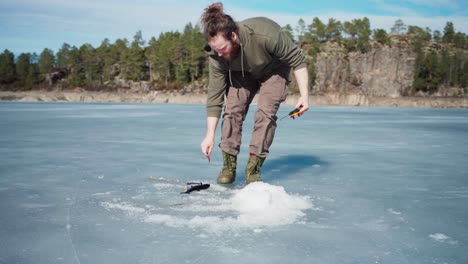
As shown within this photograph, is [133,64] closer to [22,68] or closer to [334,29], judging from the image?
[22,68]

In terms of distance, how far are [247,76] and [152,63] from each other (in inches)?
3992

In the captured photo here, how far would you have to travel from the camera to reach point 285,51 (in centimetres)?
327

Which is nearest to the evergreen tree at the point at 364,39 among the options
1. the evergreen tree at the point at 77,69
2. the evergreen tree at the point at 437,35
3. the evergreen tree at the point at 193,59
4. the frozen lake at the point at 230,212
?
the evergreen tree at the point at 437,35

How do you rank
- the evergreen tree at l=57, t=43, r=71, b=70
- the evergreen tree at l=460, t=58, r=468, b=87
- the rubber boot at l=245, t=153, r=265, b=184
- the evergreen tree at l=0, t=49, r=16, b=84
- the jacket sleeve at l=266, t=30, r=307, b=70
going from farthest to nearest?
the evergreen tree at l=57, t=43, r=71, b=70
the evergreen tree at l=0, t=49, r=16, b=84
the evergreen tree at l=460, t=58, r=468, b=87
the rubber boot at l=245, t=153, r=265, b=184
the jacket sleeve at l=266, t=30, r=307, b=70

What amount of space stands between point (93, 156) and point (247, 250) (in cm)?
365

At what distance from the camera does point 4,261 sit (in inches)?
68.8

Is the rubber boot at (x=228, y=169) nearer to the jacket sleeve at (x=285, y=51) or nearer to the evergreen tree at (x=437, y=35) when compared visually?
the jacket sleeve at (x=285, y=51)

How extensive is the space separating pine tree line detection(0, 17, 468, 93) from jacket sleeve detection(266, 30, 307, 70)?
85.9 meters

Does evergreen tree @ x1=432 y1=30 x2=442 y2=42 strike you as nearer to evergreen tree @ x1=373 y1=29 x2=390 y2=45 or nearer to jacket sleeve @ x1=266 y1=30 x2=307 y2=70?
evergreen tree @ x1=373 y1=29 x2=390 y2=45

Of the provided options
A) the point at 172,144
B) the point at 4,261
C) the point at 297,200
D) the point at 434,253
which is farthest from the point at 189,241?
the point at 172,144

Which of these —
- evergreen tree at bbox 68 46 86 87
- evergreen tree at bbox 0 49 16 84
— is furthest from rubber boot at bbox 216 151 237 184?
evergreen tree at bbox 0 49 16 84

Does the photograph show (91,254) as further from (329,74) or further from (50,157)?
(329,74)

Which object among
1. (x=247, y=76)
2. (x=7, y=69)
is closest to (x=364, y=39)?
(x=7, y=69)

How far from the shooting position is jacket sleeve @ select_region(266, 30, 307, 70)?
3185 millimetres
